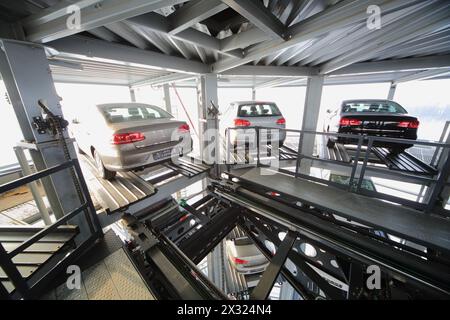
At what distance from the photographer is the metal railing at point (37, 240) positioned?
53.4 inches

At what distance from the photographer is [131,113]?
341cm

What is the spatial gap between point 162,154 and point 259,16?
2641mm

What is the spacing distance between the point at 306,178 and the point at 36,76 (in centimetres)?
444

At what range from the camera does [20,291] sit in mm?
1479

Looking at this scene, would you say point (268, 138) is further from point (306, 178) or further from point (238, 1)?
point (238, 1)

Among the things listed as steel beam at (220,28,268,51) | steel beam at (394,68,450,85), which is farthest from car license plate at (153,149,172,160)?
steel beam at (394,68,450,85)

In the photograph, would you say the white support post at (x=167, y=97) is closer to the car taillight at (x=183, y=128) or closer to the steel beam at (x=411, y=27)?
the car taillight at (x=183, y=128)

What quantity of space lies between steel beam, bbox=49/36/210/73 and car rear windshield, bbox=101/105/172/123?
0.87m

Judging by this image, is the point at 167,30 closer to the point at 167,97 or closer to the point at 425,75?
the point at 167,97

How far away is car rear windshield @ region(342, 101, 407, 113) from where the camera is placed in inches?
178

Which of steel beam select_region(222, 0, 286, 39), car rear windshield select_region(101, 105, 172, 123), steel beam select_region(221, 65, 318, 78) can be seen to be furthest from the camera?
steel beam select_region(221, 65, 318, 78)

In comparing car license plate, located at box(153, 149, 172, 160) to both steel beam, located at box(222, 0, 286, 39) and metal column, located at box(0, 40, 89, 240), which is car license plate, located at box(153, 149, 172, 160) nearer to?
metal column, located at box(0, 40, 89, 240)

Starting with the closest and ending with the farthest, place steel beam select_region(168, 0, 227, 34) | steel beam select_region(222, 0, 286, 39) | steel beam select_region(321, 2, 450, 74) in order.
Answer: steel beam select_region(222, 0, 286, 39)
steel beam select_region(168, 0, 227, 34)
steel beam select_region(321, 2, 450, 74)
